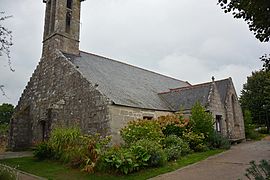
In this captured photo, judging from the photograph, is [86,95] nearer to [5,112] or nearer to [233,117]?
[233,117]

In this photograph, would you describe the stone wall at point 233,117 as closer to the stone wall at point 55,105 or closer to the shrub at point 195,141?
the shrub at point 195,141

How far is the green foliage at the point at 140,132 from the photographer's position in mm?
12258

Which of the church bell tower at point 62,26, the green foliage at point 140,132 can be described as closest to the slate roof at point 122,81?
the church bell tower at point 62,26

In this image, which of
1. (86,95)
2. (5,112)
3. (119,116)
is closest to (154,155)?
(119,116)

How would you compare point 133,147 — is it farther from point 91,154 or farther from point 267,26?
point 267,26

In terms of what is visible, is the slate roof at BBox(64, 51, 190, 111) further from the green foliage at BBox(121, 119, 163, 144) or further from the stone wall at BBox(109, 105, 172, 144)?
the green foliage at BBox(121, 119, 163, 144)

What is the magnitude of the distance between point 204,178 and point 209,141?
7.08 metres

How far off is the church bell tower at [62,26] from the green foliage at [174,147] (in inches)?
411

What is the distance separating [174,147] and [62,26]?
12551mm

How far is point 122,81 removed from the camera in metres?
18.0

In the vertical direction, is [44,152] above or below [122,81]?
below

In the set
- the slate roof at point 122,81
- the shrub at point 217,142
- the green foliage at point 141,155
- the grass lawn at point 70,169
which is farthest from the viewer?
the slate roof at point 122,81

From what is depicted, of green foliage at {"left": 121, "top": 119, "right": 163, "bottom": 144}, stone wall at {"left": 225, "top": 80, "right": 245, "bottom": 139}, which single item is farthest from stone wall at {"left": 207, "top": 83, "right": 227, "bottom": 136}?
green foliage at {"left": 121, "top": 119, "right": 163, "bottom": 144}

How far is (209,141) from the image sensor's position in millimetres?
14766
